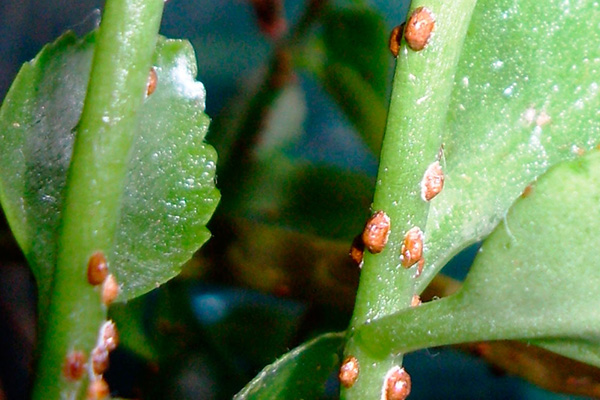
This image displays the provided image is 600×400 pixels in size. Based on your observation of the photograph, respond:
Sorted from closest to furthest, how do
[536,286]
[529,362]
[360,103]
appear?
[536,286] < [529,362] < [360,103]

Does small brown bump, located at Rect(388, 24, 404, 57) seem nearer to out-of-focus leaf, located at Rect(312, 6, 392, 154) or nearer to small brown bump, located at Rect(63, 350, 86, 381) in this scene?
small brown bump, located at Rect(63, 350, 86, 381)

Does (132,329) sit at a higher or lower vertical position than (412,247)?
lower

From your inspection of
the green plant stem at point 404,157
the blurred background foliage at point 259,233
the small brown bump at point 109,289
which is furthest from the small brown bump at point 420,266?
the blurred background foliage at point 259,233

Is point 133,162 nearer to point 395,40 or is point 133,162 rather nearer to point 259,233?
point 395,40

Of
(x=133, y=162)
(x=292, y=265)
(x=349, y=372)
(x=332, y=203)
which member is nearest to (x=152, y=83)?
(x=133, y=162)

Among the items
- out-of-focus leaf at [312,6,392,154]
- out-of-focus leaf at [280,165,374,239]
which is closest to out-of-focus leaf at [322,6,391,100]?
out-of-focus leaf at [312,6,392,154]

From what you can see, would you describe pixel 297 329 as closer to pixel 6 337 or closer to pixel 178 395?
pixel 178 395

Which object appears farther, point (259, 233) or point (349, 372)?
point (259, 233)
